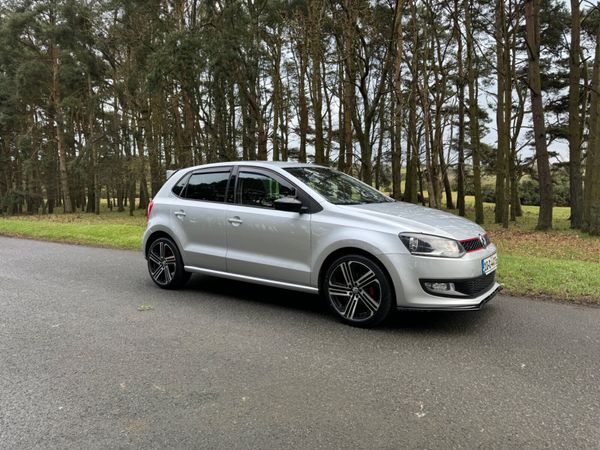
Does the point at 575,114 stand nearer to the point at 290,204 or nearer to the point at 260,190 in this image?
the point at 260,190

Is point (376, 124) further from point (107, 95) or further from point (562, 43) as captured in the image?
point (107, 95)

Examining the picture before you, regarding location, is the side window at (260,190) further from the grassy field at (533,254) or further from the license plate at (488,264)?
the grassy field at (533,254)

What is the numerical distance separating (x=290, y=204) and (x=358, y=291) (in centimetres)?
122

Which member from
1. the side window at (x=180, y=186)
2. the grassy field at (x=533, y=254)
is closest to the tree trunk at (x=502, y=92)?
the grassy field at (x=533, y=254)

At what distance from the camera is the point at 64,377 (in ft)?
12.0

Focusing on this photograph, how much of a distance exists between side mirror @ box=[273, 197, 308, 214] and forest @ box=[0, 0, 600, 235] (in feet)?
31.9

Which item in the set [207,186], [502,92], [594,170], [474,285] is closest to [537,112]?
[594,170]

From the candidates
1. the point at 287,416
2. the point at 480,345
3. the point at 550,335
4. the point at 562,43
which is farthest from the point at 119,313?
the point at 562,43

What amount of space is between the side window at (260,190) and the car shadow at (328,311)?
1.28m

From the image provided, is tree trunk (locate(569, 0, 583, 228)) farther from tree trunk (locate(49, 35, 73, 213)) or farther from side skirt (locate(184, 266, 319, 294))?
tree trunk (locate(49, 35, 73, 213))

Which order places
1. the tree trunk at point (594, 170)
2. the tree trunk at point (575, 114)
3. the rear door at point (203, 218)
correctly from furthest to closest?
the tree trunk at point (575, 114) < the tree trunk at point (594, 170) < the rear door at point (203, 218)

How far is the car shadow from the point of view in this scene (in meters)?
4.80

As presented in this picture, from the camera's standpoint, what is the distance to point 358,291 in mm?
4805

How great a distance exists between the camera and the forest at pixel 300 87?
16062 mm
